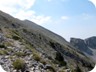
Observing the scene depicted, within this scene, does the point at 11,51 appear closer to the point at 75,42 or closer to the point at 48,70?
the point at 48,70

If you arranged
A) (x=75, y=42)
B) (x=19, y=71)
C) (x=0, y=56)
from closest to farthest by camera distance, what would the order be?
(x=19, y=71), (x=0, y=56), (x=75, y=42)

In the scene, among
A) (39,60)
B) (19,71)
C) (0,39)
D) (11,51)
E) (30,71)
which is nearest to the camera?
(19,71)

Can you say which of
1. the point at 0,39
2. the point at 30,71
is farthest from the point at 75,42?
the point at 30,71

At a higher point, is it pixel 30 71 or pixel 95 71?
pixel 95 71

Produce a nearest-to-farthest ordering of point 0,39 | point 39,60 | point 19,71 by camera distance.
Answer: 1. point 19,71
2. point 39,60
3. point 0,39

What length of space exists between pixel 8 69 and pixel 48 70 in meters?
3.94

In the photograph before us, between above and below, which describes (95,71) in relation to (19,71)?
above

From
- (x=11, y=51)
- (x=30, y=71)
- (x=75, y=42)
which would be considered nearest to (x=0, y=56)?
(x=30, y=71)

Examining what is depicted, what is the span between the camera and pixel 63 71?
17.7 m

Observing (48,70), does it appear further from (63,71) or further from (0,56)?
(0,56)

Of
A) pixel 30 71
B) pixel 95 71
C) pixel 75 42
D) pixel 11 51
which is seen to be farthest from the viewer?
pixel 75 42

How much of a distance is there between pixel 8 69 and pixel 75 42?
127m

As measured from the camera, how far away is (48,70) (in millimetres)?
17406

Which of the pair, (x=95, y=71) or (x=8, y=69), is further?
(x=8, y=69)
